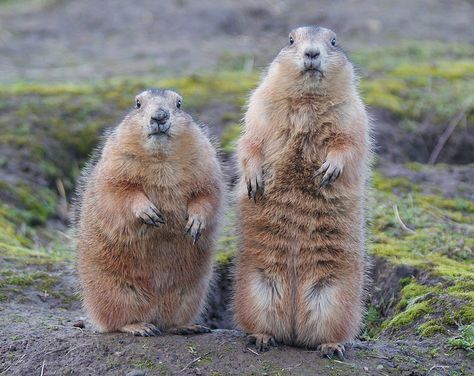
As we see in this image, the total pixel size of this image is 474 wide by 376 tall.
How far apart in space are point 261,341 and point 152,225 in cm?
125

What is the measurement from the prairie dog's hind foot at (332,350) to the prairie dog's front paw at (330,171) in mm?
1258

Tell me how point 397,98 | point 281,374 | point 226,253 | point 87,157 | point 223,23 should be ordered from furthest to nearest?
point 223,23 → point 397,98 → point 87,157 → point 226,253 → point 281,374

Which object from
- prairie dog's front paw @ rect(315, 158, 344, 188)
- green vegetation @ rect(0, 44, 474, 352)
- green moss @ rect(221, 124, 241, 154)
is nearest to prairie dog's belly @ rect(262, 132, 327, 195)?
prairie dog's front paw @ rect(315, 158, 344, 188)

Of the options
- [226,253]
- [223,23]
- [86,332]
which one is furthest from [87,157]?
[223,23]

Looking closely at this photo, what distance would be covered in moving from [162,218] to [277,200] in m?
0.93

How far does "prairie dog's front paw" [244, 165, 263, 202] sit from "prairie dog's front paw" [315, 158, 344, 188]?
1.59 feet

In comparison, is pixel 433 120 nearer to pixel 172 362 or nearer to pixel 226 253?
pixel 226 253

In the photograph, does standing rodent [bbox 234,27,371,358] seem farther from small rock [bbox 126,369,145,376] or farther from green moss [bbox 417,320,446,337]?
small rock [bbox 126,369,145,376]

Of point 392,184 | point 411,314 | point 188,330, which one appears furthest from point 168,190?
point 392,184

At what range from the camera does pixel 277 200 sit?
731cm

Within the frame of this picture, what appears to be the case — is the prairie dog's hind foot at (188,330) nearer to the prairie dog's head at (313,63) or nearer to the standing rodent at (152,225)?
the standing rodent at (152,225)

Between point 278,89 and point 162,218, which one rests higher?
point 278,89


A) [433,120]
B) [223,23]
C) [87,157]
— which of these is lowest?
[87,157]

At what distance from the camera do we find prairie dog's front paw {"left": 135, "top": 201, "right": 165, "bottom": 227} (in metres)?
7.02
